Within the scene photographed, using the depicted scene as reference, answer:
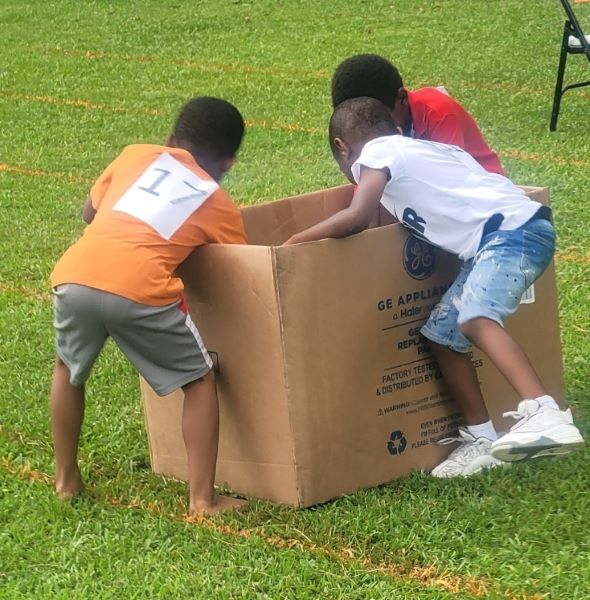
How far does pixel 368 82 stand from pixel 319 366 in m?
1.41

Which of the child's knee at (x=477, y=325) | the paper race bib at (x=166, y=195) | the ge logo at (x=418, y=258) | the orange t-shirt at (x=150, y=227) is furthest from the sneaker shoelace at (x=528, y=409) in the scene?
the paper race bib at (x=166, y=195)

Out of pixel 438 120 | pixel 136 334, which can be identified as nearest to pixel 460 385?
pixel 136 334

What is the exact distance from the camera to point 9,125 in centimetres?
968

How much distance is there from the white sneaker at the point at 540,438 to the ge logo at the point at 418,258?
0.57 metres

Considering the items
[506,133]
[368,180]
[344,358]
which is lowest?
[506,133]

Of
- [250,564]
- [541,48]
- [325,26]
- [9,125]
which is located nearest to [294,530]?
[250,564]

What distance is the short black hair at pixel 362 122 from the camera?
3691mm

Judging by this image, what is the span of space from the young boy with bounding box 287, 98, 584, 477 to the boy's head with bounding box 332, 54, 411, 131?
583mm

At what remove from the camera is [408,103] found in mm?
4316

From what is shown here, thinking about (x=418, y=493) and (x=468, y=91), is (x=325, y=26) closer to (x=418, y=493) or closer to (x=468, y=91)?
(x=468, y=91)

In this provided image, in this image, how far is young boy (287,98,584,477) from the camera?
11.0ft

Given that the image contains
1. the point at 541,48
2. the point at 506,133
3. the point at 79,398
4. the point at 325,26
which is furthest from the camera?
the point at 325,26

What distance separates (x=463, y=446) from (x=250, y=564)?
2.93ft

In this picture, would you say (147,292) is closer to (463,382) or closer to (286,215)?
(286,215)
